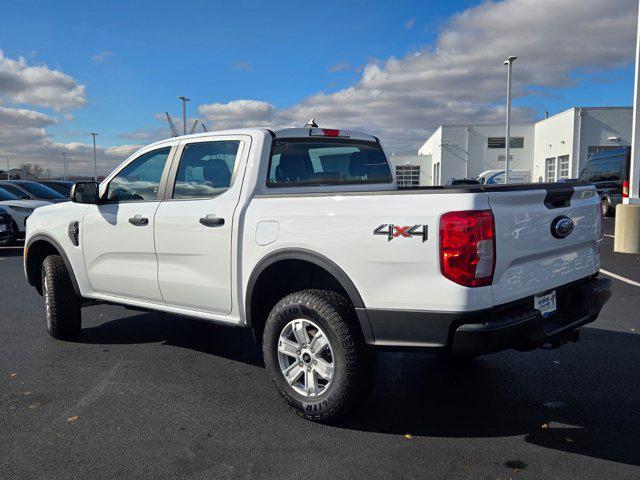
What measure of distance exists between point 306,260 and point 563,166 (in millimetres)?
39089

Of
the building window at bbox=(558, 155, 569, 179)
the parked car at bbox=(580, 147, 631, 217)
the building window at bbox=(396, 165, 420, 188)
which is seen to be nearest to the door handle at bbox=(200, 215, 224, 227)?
the parked car at bbox=(580, 147, 631, 217)

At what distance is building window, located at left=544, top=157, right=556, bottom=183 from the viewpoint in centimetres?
4046

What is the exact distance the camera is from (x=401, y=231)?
3080mm

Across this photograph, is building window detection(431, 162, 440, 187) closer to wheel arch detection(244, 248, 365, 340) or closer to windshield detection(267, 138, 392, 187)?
windshield detection(267, 138, 392, 187)

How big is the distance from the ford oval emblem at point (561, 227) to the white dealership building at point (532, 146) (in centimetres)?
3521

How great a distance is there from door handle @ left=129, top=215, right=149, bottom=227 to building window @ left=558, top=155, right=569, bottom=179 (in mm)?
37393

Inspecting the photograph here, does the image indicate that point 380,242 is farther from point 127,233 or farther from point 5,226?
point 5,226

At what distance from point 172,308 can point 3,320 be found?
309 cm

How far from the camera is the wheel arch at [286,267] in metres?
3.33

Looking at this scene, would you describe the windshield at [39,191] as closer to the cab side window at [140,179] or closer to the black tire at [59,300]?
the black tire at [59,300]

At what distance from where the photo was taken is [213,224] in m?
3.99

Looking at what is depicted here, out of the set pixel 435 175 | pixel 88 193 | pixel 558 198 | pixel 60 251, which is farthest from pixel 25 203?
pixel 435 175

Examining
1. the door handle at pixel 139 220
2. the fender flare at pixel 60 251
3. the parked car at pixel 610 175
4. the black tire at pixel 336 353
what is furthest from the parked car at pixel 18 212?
the parked car at pixel 610 175

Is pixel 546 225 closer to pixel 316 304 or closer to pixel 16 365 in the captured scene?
pixel 316 304
